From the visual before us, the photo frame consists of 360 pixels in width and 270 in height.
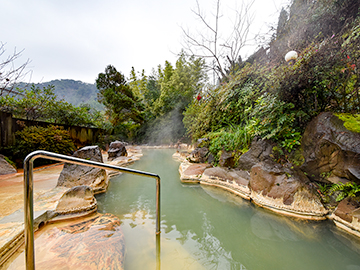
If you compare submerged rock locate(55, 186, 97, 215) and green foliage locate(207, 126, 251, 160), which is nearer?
submerged rock locate(55, 186, 97, 215)

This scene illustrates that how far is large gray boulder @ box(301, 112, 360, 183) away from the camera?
7.30 feet

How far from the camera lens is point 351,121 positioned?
240 centimetres

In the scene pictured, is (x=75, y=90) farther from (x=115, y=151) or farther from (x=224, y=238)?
(x=224, y=238)

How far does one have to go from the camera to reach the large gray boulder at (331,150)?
223cm

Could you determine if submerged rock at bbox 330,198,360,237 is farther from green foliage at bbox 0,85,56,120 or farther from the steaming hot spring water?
green foliage at bbox 0,85,56,120

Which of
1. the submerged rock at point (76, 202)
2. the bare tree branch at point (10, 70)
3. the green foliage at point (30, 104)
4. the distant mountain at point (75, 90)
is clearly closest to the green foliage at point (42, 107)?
the green foliage at point (30, 104)

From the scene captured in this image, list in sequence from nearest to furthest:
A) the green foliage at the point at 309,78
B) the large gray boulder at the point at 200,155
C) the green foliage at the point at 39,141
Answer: the green foliage at the point at 309,78 → the green foliage at the point at 39,141 → the large gray boulder at the point at 200,155

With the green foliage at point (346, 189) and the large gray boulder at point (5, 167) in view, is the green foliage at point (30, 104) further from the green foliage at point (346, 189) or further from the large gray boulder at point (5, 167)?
the green foliage at point (346, 189)

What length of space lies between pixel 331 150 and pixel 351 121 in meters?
0.55

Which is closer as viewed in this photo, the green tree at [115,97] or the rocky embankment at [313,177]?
the rocky embankment at [313,177]

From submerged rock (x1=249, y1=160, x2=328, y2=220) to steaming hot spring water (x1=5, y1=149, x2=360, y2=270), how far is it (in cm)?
16

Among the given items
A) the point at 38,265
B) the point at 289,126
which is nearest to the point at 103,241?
the point at 38,265

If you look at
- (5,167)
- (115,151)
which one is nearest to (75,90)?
(115,151)

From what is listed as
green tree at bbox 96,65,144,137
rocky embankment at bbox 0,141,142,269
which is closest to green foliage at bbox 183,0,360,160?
rocky embankment at bbox 0,141,142,269
